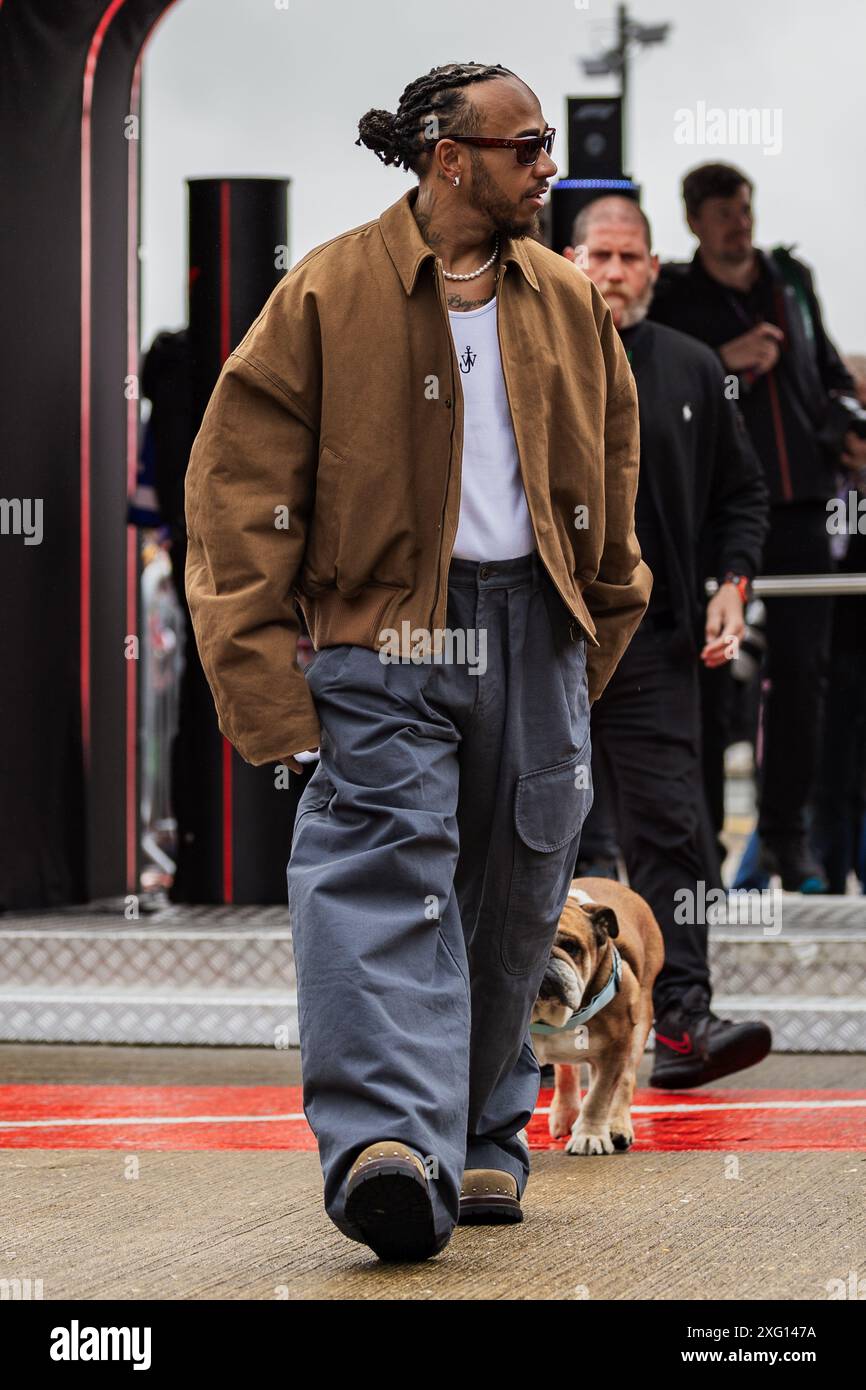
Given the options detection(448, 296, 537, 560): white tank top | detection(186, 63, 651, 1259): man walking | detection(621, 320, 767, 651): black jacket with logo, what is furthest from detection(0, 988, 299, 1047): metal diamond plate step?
detection(448, 296, 537, 560): white tank top

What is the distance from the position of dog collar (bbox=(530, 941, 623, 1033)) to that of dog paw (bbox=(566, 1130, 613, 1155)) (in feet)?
0.81

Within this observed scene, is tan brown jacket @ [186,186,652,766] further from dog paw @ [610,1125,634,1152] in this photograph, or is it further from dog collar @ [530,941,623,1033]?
dog paw @ [610,1125,634,1152]

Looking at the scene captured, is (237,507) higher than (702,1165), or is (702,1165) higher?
(237,507)

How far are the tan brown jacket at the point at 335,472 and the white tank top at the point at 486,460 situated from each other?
3cm

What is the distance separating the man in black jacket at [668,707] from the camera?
5.21 m

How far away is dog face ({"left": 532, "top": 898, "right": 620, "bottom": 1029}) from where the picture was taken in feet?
13.5

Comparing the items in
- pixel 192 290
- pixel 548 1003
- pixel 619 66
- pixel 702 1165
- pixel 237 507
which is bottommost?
pixel 702 1165

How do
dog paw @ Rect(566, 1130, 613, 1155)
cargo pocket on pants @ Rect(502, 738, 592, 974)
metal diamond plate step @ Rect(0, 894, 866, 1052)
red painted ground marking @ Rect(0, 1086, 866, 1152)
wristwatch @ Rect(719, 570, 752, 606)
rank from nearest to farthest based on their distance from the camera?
cargo pocket on pants @ Rect(502, 738, 592, 974) → dog paw @ Rect(566, 1130, 613, 1155) → red painted ground marking @ Rect(0, 1086, 866, 1152) → wristwatch @ Rect(719, 570, 752, 606) → metal diamond plate step @ Rect(0, 894, 866, 1052)

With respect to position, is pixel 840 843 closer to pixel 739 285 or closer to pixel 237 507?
pixel 739 285

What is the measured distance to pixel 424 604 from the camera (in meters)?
3.35

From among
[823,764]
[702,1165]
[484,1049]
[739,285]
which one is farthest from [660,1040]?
[823,764]

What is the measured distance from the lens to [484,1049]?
11.8 ft

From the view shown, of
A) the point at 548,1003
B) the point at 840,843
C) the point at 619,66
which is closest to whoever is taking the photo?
the point at 548,1003

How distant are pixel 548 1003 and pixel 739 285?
3365mm
